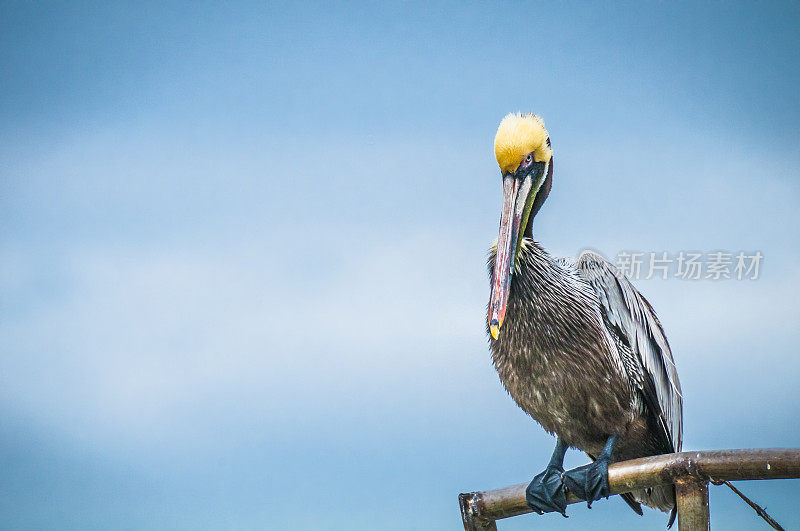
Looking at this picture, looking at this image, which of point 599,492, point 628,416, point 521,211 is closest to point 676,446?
point 628,416

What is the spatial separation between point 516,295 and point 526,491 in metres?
0.72

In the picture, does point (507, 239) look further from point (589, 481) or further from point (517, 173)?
point (589, 481)

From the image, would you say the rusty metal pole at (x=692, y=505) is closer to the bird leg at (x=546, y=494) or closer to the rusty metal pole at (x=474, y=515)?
the bird leg at (x=546, y=494)

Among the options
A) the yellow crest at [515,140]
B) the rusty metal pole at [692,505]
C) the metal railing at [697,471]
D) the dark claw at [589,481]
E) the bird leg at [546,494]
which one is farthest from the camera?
the yellow crest at [515,140]

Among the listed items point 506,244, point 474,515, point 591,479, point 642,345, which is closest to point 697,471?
point 591,479

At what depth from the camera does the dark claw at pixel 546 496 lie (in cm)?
313

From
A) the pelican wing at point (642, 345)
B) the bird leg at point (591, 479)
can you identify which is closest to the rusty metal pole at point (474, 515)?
the bird leg at point (591, 479)

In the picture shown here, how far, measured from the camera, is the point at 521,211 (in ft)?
10.7

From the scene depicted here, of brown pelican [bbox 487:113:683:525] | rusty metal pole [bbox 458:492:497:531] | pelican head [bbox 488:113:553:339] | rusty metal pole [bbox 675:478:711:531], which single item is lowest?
rusty metal pole [bbox 675:478:711:531]

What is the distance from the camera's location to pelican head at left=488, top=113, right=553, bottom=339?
319 cm

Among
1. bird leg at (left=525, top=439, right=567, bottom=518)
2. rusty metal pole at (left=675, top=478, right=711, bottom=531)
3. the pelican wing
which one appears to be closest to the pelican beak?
the pelican wing

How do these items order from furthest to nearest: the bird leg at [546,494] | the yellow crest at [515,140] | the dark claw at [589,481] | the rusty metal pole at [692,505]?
the yellow crest at [515,140]
the bird leg at [546,494]
the dark claw at [589,481]
the rusty metal pole at [692,505]

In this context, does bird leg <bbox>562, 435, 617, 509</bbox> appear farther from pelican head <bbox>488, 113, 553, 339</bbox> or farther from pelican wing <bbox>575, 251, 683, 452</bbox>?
pelican head <bbox>488, 113, 553, 339</bbox>

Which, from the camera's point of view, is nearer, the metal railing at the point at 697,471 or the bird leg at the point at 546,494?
the metal railing at the point at 697,471
